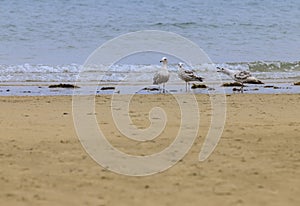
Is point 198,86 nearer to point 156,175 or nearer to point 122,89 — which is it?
point 122,89

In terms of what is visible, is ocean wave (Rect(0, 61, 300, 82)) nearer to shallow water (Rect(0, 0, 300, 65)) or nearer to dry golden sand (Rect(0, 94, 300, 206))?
shallow water (Rect(0, 0, 300, 65))

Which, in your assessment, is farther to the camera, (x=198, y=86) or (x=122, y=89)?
(x=198, y=86)

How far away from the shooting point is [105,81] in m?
13.7

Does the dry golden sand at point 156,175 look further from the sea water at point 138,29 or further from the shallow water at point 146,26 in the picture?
the shallow water at point 146,26

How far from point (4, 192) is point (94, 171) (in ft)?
2.82

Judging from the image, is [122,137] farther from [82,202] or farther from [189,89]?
[189,89]

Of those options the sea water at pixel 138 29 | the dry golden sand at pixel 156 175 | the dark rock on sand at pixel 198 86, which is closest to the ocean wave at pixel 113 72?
the sea water at pixel 138 29

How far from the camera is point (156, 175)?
17.0 feet

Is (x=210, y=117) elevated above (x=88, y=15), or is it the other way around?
(x=88, y=15)

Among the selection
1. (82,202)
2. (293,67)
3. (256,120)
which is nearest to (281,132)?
(256,120)

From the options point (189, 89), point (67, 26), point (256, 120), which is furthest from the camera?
point (67, 26)

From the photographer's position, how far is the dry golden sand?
4.58 metres

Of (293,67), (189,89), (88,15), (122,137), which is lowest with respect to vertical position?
(122,137)

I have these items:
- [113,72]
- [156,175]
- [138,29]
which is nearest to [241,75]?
[113,72]
